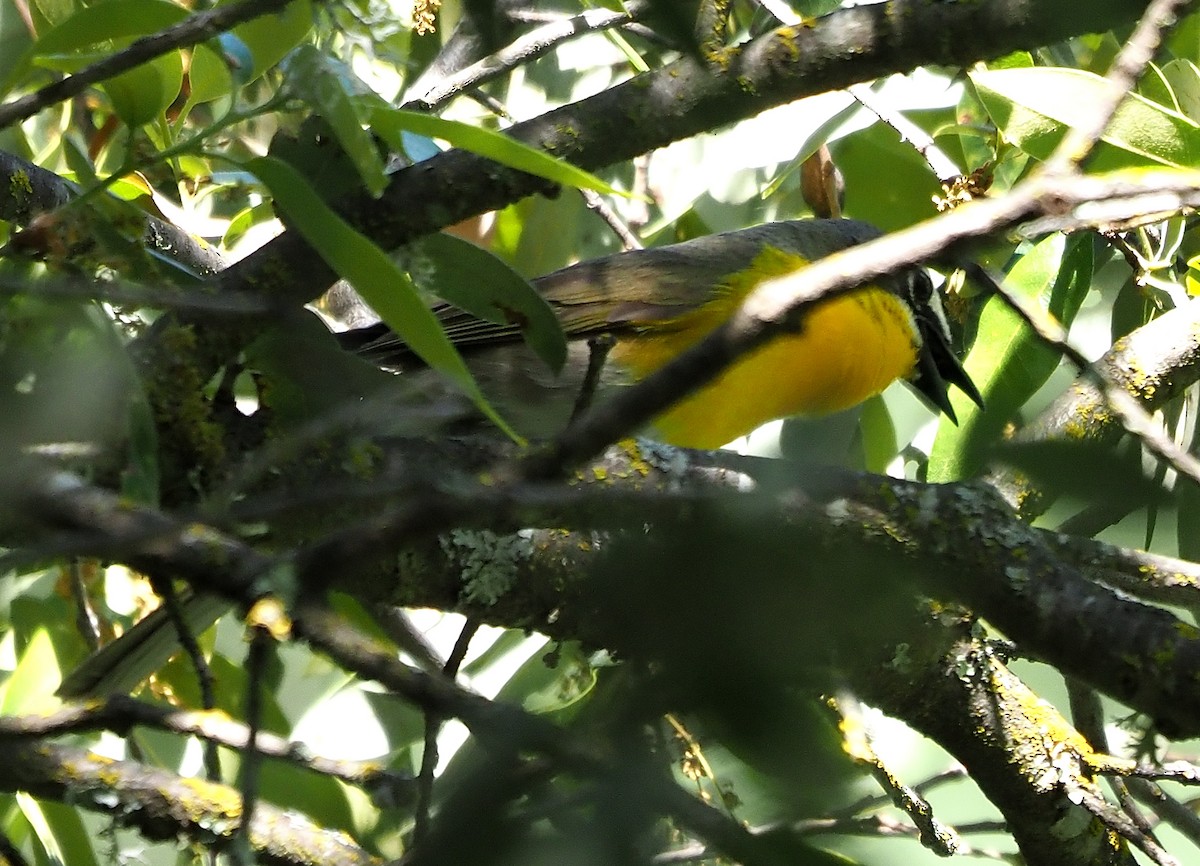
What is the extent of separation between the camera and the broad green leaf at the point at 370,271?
1088mm

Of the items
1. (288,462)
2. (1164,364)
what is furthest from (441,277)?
(1164,364)

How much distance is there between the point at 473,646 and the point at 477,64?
1.35m

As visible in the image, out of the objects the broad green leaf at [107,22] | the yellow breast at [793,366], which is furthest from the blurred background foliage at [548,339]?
the yellow breast at [793,366]

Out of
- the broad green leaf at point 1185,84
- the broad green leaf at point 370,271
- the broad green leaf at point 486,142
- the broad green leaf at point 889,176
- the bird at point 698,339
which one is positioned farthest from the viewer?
the broad green leaf at point 889,176

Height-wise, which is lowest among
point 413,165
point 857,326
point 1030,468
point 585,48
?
point 1030,468

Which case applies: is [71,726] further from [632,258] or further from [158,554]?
[632,258]

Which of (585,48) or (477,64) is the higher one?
(585,48)

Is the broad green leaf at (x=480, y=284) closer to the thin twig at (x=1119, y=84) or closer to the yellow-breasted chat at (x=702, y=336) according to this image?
the thin twig at (x=1119, y=84)

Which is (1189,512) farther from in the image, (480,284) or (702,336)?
(702,336)

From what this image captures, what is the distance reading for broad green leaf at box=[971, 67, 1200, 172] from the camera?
1.92 meters

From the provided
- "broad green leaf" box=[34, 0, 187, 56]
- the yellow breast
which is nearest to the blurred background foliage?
"broad green leaf" box=[34, 0, 187, 56]

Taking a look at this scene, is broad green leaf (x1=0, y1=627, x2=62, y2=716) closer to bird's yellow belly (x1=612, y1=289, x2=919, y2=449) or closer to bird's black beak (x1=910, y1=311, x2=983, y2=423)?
bird's yellow belly (x1=612, y1=289, x2=919, y2=449)

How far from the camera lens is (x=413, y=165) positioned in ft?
5.86

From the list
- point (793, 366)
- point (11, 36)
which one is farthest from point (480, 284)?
point (11, 36)
